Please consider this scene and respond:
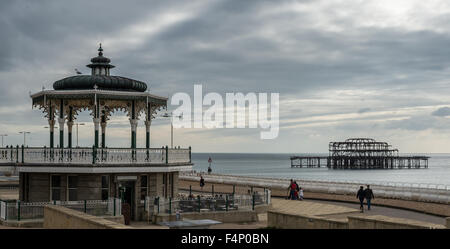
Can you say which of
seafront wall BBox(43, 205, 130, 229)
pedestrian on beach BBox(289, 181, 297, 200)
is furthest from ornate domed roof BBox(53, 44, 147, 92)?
pedestrian on beach BBox(289, 181, 297, 200)

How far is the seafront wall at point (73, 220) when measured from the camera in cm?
1583

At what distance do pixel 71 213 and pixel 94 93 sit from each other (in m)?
10.1

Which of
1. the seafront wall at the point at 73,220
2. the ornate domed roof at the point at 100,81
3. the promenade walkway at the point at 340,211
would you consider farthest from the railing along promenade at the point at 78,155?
the promenade walkway at the point at 340,211

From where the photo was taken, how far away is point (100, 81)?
1141 inches

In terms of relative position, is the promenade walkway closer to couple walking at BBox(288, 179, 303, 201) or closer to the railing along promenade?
couple walking at BBox(288, 179, 303, 201)

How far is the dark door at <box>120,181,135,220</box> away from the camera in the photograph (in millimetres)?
27781

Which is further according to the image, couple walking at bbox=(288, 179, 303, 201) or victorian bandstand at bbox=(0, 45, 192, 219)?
couple walking at bbox=(288, 179, 303, 201)

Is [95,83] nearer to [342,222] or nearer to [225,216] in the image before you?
[225,216]

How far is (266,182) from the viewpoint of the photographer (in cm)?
5531

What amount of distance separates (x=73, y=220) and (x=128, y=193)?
951 centimetres

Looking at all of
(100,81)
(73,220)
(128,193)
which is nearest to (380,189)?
(128,193)

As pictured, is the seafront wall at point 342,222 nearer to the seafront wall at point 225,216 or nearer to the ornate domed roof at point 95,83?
the seafront wall at point 225,216
